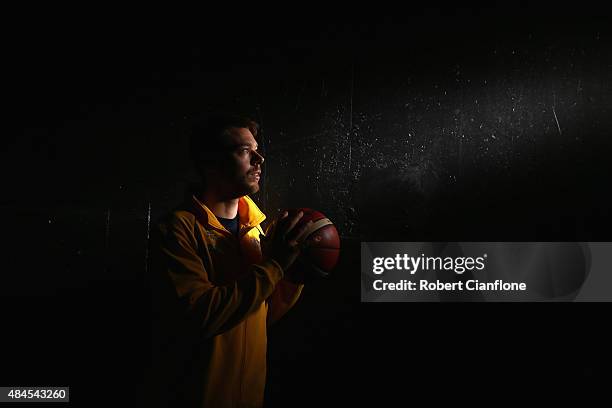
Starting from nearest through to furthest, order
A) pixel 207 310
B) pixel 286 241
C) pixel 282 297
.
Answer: pixel 207 310 < pixel 286 241 < pixel 282 297

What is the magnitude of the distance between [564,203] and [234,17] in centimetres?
189

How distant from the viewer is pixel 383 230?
2301 millimetres

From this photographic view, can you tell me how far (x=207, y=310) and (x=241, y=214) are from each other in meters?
0.48

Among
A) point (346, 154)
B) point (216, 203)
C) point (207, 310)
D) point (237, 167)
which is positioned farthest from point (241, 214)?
point (346, 154)

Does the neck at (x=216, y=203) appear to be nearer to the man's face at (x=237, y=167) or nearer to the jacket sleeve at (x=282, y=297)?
the man's face at (x=237, y=167)

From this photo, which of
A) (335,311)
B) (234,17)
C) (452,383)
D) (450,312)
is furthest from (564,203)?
(234,17)

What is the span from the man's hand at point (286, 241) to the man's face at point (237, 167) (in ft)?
0.64

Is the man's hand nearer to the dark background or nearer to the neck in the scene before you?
the neck

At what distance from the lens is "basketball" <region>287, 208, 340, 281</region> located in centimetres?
179

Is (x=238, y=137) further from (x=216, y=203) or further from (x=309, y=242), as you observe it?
(x=309, y=242)

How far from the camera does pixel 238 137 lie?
6.03 ft

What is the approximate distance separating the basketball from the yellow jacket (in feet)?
Result: 0.44

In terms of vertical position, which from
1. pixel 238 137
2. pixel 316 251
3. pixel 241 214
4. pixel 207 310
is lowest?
pixel 207 310

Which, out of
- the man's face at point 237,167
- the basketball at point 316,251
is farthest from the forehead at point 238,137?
the basketball at point 316,251
